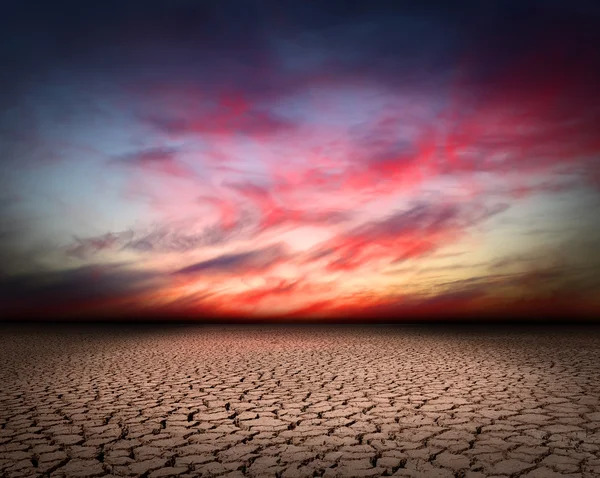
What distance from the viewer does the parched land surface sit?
3.17 m

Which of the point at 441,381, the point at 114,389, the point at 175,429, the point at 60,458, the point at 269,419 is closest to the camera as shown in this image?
the point at 60,458

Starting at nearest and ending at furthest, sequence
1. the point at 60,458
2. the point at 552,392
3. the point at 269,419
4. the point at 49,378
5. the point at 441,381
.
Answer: the point at 60,458 < the point at 269,419 < the point at 552,392 < the point at 441,381 < the point at 49,378

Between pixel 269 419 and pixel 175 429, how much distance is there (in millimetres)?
842

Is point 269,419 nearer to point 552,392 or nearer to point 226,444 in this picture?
point 226,444

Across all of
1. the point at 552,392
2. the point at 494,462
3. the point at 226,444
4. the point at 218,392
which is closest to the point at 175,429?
the point at 226,444

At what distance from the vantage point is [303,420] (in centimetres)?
440

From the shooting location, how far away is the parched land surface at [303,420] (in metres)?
3.17

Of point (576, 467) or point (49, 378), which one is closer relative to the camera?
point (576, 467)

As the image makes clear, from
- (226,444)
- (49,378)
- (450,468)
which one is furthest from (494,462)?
(49,378)

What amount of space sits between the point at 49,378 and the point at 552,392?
22.1 ft

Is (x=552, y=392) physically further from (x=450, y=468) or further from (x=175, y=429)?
(x=175, y=429)

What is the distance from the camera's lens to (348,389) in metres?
6.02

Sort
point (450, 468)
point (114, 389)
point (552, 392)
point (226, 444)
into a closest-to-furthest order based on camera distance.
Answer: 1. point (450, 468)
2. point (226, 444)
3. point (552, 392)
4. point (114, 389)

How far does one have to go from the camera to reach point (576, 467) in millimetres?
3078
